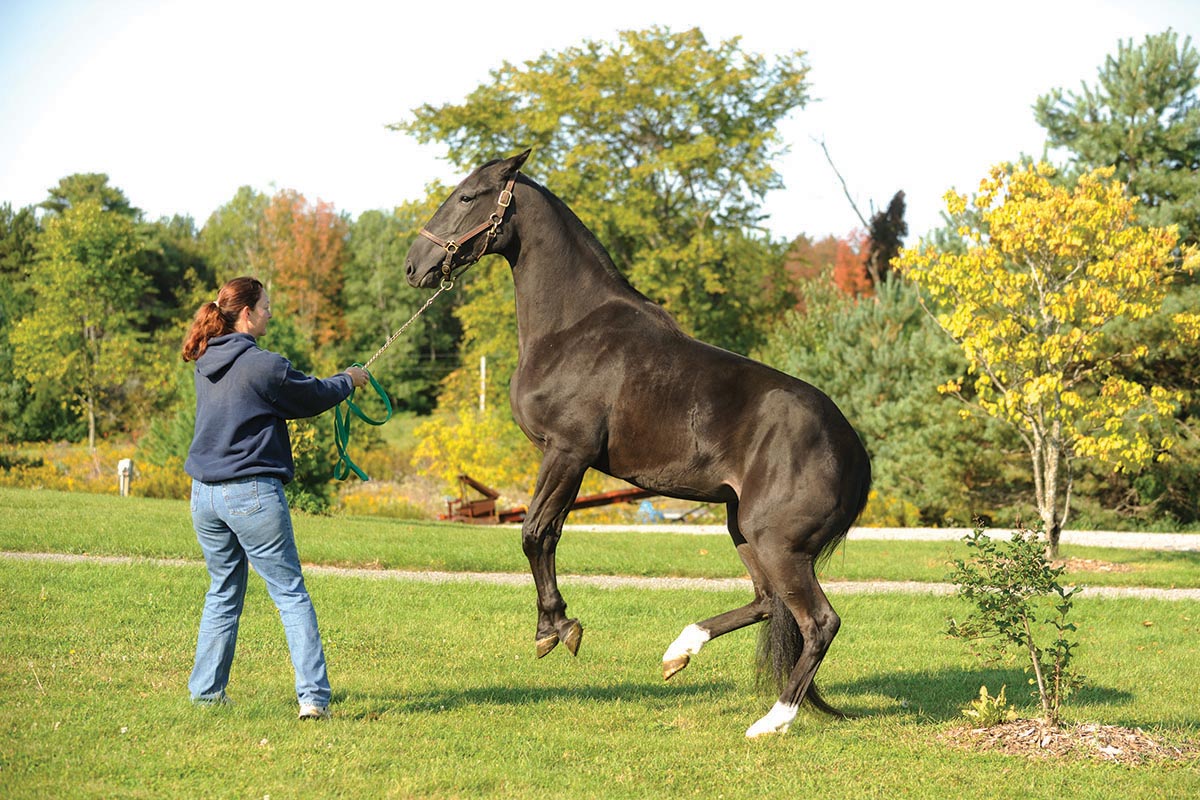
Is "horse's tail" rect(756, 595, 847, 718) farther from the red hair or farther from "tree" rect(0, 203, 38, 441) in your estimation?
"tree" rect(0, 203, 38, 441)

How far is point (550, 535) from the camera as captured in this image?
19.7ft

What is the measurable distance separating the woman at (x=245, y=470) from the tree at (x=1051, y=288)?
33.9 ft

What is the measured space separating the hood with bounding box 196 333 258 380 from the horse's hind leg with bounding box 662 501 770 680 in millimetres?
2759

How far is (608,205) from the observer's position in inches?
1282

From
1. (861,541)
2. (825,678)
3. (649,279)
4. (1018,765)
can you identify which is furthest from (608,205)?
(1018,765)

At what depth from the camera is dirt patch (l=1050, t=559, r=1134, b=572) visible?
1481 centimetres

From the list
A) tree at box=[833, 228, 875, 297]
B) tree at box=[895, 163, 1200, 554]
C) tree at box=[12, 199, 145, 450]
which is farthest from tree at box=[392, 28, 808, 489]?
tree at box=[895, 163, 1200, 554]

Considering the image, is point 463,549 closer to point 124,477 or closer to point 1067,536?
point 124,477

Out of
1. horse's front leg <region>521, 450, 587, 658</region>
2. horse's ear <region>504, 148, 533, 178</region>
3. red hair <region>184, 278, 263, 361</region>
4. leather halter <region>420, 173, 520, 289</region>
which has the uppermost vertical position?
horse's ear <region>504, 148, 533, 178</region>

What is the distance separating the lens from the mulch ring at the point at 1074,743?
5871 mm

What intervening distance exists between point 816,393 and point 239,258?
54.9 metres

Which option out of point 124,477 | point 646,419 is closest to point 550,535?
point 646,419

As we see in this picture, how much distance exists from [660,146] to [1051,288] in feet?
66.7

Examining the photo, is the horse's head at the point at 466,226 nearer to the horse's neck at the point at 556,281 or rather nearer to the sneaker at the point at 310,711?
the horse's neck at the point at 556,281
